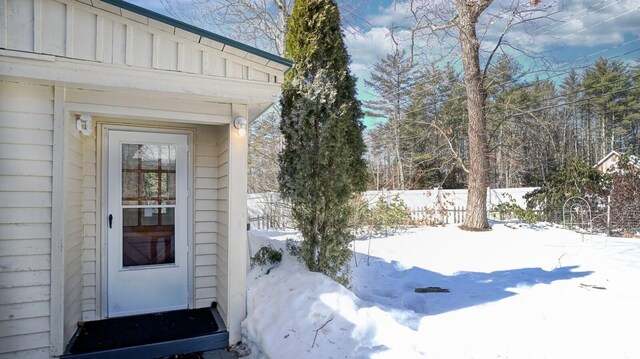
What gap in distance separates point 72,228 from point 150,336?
3.86ft

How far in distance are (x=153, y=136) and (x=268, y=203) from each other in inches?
257

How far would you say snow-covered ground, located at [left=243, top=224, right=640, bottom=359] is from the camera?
2830 millimetres

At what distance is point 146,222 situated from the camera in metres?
3.69

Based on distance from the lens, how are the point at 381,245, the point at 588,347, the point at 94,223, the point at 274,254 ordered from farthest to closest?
the point at 381,245, the point at 274,254, the point at 94,223, the point at 588,347

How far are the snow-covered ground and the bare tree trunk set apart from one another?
12.5 ft

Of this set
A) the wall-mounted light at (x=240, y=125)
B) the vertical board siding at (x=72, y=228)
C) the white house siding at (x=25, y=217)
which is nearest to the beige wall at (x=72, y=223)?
the vertical board siding at (x=72, y=228)

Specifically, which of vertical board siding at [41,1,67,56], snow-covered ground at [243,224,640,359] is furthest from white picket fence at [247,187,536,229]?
vertical board siding at [41,1,67,56]

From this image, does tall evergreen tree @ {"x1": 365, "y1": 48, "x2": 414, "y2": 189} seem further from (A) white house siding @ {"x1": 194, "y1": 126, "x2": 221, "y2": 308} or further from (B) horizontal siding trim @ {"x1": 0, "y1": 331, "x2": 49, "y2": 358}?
(B) horizontal siding trim @ {"x1": 0, "y1": 331, "x2": 49, "y2": 358}

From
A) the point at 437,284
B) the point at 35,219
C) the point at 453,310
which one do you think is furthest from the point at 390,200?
the point at 35,219

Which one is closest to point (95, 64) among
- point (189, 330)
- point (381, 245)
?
point (189, 330)

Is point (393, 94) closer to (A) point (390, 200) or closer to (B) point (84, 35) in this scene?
(A) point (390, 200)

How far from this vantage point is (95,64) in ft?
8.63

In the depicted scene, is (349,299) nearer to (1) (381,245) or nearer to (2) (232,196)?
(2) (232,196)

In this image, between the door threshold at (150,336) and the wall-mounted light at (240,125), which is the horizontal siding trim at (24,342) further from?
the wall-mounted light at (240,125)
